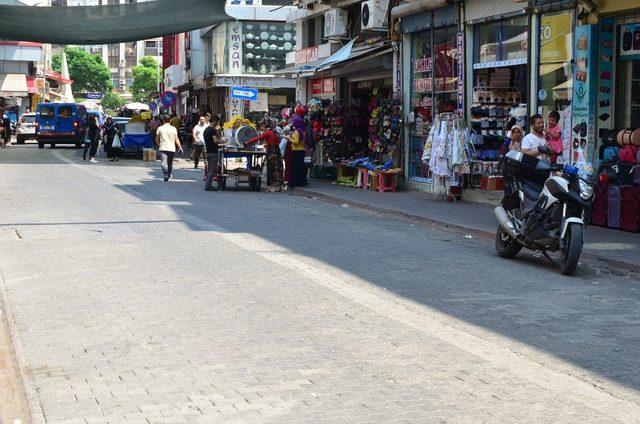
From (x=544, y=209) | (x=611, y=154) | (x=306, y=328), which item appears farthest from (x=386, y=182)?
(x=306, y=328)

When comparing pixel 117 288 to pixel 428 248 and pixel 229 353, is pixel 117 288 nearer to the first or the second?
pixel 229 353

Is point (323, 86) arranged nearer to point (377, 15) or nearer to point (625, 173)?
point (377, 15)

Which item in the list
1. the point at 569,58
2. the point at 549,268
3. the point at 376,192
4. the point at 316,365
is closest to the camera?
the point at 316,365

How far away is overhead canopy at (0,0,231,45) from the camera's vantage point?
48.0ft

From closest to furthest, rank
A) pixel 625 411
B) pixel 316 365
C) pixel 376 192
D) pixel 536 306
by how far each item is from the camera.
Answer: pixel 625 411, pixel 316 365, pixel 536 306, pixel 376 192

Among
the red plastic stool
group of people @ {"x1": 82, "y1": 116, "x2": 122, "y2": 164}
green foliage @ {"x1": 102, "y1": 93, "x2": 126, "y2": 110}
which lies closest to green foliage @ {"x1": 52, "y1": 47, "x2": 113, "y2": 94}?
green foliage @ {"x1": 102, "y1": 93, "x2": 126, "y2": 110}

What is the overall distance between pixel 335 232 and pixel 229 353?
8.29 m

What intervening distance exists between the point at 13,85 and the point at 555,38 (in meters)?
71.5

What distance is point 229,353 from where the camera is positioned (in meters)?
7.34

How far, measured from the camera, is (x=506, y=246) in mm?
13023

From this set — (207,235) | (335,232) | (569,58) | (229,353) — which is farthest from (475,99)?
(229,353)

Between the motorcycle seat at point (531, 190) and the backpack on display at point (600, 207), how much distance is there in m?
3.84

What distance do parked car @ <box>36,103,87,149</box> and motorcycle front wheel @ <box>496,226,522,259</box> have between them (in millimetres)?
42567

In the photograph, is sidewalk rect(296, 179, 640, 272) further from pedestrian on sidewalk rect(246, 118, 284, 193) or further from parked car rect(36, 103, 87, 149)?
parked car rect(36, 103, 87, 149)
